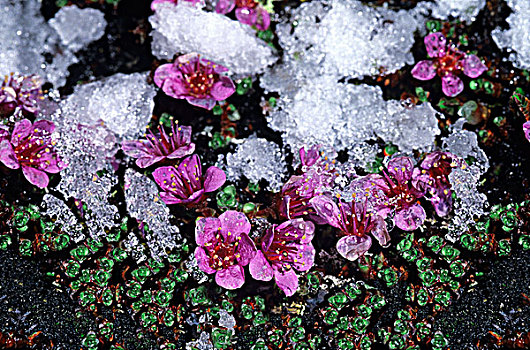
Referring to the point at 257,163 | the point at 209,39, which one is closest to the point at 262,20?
the point at 209,39

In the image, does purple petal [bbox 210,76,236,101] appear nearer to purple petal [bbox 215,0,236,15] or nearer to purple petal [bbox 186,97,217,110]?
purple petal [bbox 186,97,217,110]

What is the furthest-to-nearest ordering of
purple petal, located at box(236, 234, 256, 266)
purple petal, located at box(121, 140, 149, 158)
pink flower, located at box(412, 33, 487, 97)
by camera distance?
pink flower, located at box(412, 33, 487, 97) → purple petal, located at box(121, 140, 149, 158) → purple petal, located at box(236, 234, 256, 266)

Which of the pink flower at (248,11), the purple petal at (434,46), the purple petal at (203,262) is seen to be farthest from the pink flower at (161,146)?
the purple petal at (434,46)

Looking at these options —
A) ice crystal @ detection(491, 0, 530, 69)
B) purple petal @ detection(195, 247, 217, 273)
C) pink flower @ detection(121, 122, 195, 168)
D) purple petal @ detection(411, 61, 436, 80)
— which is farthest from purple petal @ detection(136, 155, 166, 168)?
ice crystal @ detection(491, 0, 530, 69)

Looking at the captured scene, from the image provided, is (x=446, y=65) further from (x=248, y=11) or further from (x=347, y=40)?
(x=248, y=11)

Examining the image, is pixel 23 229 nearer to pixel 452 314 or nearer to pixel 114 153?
pixel 114 153

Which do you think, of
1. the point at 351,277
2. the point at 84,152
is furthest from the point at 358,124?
the point at 84,152
